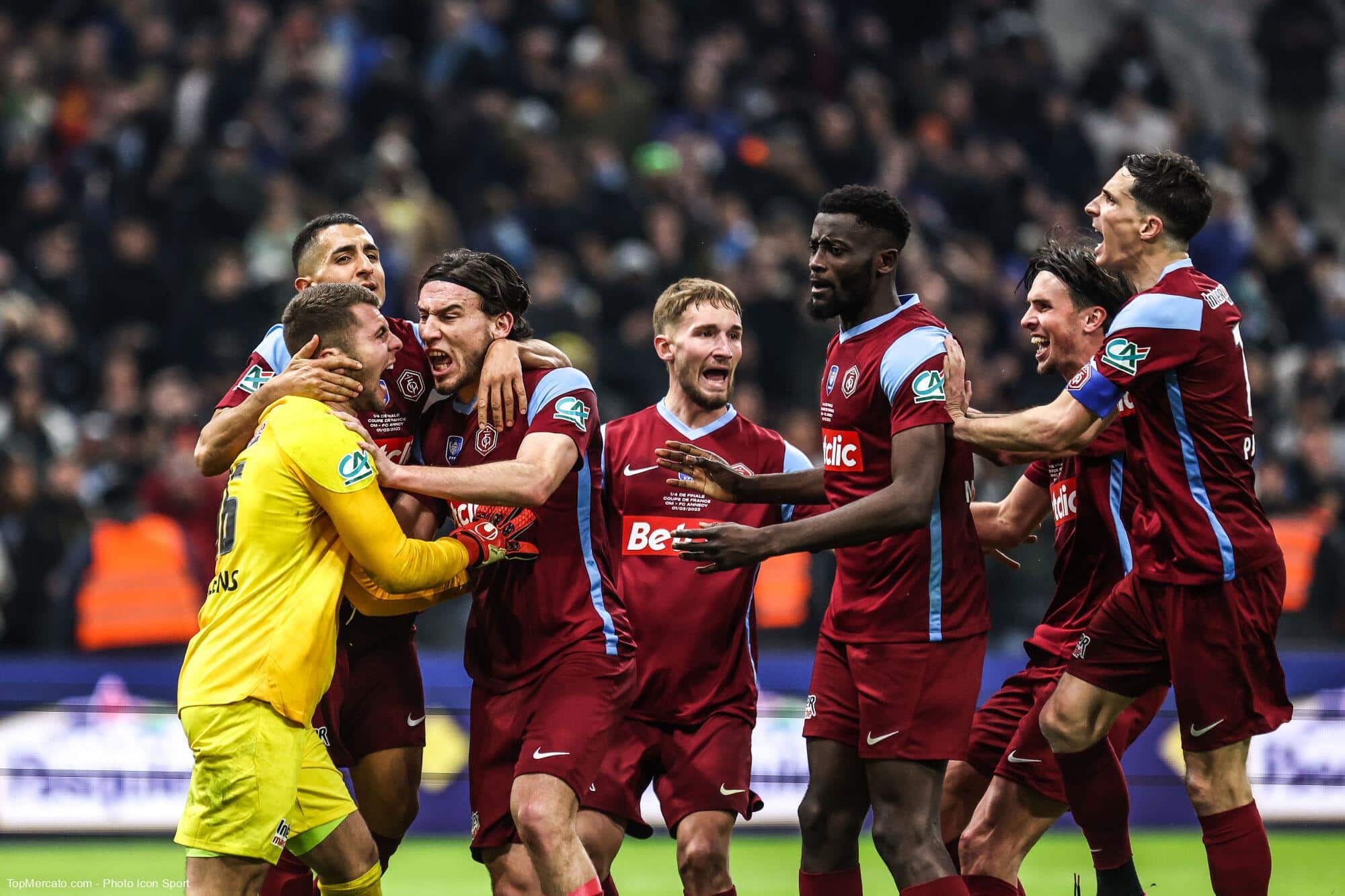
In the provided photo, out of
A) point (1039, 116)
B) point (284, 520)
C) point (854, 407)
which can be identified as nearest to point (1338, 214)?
Answer: point (1039, 116)

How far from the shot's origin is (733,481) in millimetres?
6203

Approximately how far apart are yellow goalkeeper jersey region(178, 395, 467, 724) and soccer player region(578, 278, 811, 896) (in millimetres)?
1105

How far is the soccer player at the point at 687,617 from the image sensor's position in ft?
20.8

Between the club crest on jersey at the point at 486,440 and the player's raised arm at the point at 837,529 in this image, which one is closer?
the player's raised arm at the point at 837,529

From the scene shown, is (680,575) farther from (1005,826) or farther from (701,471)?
(1005,826)

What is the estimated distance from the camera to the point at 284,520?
218 inches

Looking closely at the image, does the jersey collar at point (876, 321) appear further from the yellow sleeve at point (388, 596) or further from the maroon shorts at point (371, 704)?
the maroon shorts at point (371, 704)

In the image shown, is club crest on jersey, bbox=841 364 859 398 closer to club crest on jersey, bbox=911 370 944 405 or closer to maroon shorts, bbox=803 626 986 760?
club crest on jersey, bbox=911 370 944 405

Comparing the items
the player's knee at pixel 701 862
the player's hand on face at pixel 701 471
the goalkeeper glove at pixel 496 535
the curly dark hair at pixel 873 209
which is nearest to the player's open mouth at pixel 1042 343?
the curly dark hair at pixel 873 209

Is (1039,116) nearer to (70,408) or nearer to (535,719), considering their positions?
(70,408)

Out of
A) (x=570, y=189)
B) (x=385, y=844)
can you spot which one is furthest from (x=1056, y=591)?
(x=570, y=189)

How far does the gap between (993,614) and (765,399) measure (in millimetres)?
2894

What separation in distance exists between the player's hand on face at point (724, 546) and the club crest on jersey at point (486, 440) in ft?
2.86

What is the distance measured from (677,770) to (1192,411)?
2306mm
